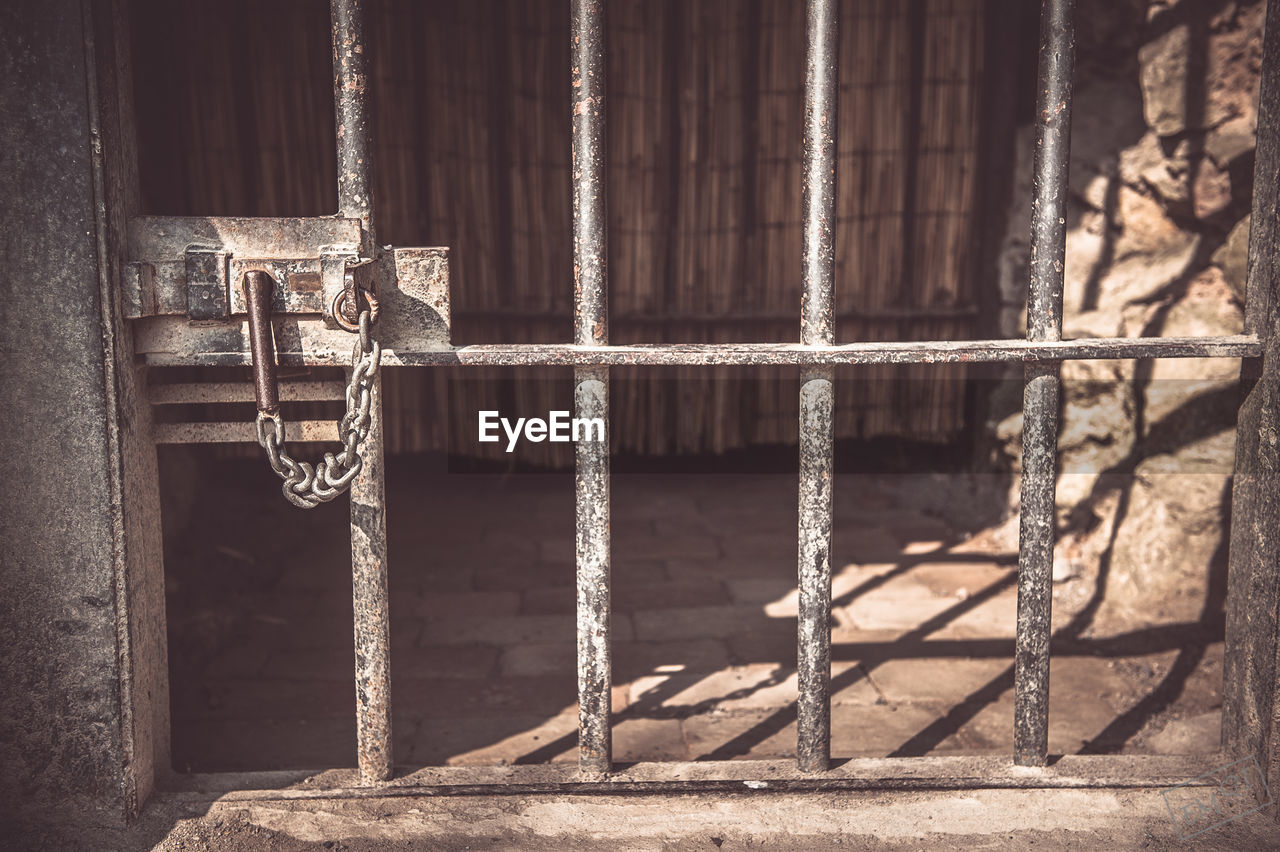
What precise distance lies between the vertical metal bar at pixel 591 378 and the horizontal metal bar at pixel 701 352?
0.22 feet

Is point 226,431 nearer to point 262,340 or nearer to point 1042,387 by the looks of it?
point 262,340

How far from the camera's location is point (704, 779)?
1949mm

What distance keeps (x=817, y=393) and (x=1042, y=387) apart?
430 millimetres

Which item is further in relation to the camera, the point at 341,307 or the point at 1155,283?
the point at 1155,283

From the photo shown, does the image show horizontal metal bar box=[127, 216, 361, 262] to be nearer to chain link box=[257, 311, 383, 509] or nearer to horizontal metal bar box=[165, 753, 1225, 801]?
chain link box=[257, 311, 383, 509]

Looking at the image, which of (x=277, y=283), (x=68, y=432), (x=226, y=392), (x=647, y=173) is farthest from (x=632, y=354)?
(x=647, y=173)

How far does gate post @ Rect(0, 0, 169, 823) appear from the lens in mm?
1645

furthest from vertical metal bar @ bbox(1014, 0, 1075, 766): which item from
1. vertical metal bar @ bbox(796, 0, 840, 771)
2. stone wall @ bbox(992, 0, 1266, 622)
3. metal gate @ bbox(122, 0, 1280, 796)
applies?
stone wall @ bbox(992, 0, 1266, 622)

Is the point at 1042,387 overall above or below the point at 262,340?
below

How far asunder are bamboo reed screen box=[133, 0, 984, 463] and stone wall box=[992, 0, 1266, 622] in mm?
1171

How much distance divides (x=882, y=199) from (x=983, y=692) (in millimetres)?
2964

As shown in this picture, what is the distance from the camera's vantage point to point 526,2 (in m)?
4.95

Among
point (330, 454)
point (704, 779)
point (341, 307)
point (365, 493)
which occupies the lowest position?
point (704, 779)

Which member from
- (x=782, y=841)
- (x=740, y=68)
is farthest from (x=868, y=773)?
(x=740, y=68)
